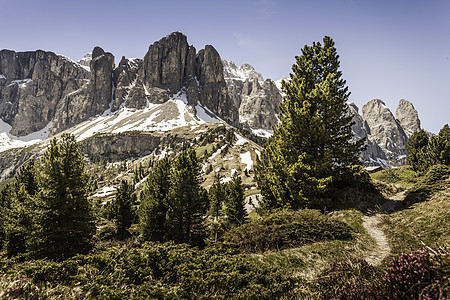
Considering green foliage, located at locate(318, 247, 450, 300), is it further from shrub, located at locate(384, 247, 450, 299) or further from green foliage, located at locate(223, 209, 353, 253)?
green foliage, located at locate(223, 209, 353, 253)

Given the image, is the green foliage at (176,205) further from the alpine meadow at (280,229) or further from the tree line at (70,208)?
the alpine meadow at (280,229)

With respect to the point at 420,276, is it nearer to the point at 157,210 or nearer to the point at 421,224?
the point at 421,224

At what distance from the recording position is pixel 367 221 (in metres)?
13.5

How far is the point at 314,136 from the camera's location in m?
17.4

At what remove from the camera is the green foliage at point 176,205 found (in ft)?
79.7

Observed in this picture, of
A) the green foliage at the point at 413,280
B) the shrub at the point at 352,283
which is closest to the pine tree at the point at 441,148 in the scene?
the shrub at the point at 352,283

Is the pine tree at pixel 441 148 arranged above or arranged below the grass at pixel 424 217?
above

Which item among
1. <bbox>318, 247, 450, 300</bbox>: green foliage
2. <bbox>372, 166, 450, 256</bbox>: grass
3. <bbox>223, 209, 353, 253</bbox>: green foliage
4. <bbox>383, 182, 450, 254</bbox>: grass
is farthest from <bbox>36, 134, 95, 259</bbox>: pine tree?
<bbox>383, 182, 450, 254</bbox>: grass

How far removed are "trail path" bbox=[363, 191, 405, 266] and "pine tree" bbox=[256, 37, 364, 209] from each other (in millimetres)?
3194

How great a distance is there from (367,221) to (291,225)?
5.82 meters

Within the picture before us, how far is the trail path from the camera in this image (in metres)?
8.84

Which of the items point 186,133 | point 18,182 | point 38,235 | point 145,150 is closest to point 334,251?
point 38,235

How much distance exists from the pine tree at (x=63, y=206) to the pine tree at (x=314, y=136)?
51.0ft

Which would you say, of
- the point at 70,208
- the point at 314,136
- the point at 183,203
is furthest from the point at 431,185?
the point at 70,208
